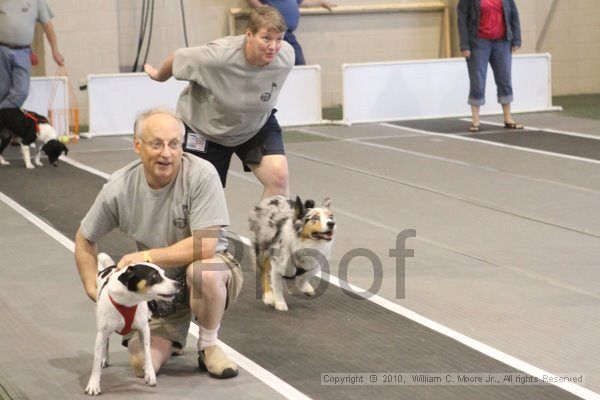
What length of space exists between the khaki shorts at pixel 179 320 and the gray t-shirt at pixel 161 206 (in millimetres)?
250

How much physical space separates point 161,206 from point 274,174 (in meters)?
1.62

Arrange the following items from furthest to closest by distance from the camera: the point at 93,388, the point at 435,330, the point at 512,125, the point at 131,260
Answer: the point at 512,125
the point at 435,330
the point at 93,388
the point at 131,260

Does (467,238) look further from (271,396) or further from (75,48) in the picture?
(75,48)

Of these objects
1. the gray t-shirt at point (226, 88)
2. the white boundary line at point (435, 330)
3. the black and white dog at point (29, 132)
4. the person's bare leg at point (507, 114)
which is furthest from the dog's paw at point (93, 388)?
the person's bare leg at point (507, 114)

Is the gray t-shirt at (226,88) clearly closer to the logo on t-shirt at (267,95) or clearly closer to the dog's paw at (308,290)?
the logo on t-shirt at (267,95)

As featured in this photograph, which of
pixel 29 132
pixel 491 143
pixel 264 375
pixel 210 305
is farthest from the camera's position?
pixel 491 143

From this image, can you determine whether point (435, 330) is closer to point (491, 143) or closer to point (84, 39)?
point (491, 143)

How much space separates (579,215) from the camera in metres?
7.27

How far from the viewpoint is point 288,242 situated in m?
5.13

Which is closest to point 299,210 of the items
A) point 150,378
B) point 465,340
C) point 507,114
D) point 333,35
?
point 465,340

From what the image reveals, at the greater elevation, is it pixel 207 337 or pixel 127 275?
pixel 127 275

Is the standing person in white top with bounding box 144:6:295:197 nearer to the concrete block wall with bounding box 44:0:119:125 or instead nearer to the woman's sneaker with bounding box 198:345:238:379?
the woman's sneaker with bounding box 198:345:238:379

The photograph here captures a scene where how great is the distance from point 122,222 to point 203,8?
10074mm

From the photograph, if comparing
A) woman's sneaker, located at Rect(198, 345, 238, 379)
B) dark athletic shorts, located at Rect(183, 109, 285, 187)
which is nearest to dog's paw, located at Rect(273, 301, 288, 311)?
dark athletic shorts, located at Rect(183, 109, 285, 187)
